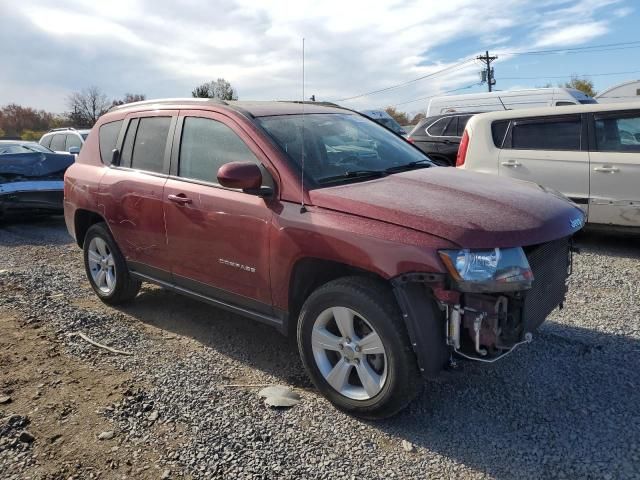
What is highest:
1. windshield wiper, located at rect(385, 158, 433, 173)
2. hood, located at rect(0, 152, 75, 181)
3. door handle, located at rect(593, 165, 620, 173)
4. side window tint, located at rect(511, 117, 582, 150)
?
side window tint, located at rect(511, 117, 582, 150)

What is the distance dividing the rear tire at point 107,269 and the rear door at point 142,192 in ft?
0.60

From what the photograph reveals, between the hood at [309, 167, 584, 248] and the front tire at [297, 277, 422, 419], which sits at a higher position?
the hood at [309, 167, 584, 248]

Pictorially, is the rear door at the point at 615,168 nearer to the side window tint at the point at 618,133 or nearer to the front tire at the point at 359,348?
the side window tint at the point at 618,133

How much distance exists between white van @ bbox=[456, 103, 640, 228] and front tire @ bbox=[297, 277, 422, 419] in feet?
12.7

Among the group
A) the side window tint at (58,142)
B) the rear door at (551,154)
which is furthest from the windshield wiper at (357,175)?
the side window tint at (58,142)

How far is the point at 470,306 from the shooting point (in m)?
2.79

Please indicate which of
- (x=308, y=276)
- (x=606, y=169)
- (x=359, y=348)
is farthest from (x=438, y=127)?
(x=359, y=348)

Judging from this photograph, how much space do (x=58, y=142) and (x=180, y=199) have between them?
35.6 feet

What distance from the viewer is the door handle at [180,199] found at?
155 inches

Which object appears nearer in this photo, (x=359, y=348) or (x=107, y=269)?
(x=359, y=348)

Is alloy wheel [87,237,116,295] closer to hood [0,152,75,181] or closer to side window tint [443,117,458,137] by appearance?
hood [0,152,75,181]

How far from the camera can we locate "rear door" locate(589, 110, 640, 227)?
624 cm

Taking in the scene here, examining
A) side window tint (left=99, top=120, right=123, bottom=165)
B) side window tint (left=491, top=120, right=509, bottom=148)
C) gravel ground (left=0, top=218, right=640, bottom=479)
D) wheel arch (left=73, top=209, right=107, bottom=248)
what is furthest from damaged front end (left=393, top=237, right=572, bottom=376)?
side window tint (left=491, top=120, right=509, bottom=148)

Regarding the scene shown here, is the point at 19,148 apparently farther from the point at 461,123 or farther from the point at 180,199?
the point at 461,123
